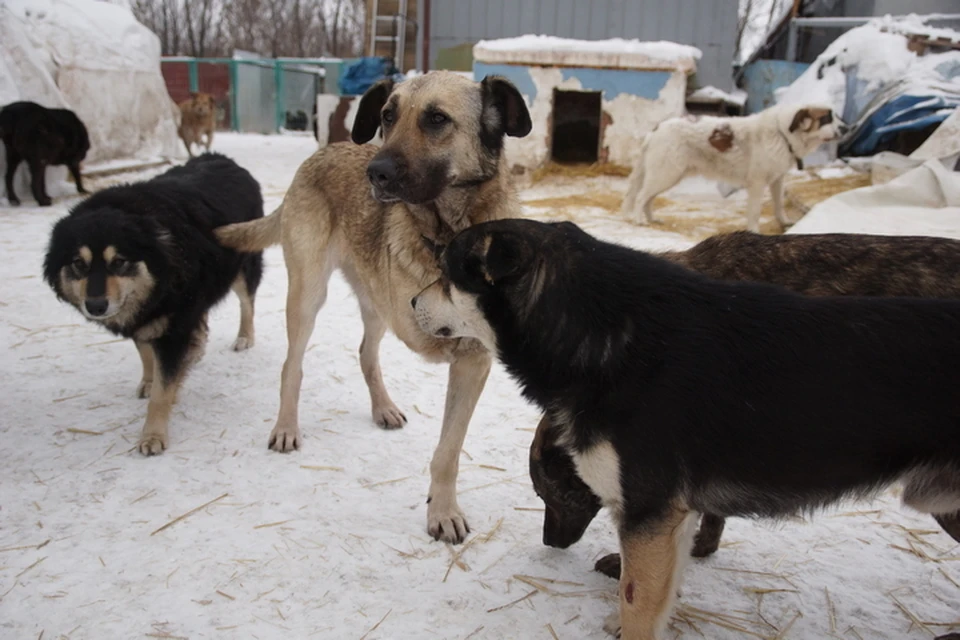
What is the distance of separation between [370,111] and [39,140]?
810cm

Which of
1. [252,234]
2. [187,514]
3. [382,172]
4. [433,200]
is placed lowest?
[187,514]

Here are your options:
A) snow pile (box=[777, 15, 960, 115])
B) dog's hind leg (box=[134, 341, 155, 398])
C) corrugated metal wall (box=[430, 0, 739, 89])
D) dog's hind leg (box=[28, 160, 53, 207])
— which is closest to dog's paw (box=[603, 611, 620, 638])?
dog's hind leg (box=[134, 341, 155, 398])

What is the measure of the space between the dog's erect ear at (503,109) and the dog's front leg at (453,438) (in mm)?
1042

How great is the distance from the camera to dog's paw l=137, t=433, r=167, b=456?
374cm

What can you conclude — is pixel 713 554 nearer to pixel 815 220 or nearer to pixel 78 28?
pixel 815 220

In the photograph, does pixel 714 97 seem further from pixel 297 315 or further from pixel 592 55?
pixel 297 315

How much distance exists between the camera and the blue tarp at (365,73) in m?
14.6

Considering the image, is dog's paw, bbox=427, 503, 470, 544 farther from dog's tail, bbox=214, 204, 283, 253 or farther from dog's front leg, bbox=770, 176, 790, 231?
dog's front leg, bbox=770, 176, 790, 231

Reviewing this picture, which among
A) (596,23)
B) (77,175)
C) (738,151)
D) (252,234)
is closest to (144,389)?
(252,234)

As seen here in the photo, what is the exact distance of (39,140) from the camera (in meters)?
9.42

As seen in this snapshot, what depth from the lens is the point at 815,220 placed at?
6.62 meters

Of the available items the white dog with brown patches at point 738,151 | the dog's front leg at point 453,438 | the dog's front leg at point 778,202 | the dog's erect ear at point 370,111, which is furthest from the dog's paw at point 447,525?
the dog's front leg at point 778,202

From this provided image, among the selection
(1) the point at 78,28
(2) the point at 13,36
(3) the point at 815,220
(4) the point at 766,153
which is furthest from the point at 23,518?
(1) the point at 78,28

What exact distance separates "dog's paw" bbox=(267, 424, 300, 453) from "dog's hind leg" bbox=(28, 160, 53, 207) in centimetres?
802
